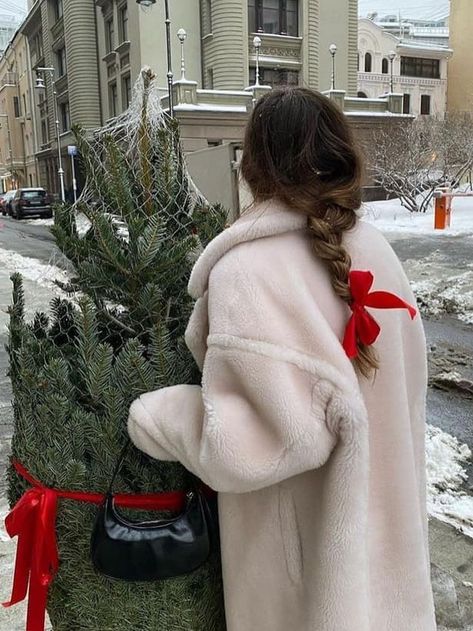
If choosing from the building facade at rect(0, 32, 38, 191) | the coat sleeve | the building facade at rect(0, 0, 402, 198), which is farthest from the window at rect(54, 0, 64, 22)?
the coat sleeve

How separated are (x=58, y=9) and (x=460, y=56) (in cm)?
3260

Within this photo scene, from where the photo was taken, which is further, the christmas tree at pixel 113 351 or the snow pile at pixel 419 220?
the snow pile at pixel 419 220

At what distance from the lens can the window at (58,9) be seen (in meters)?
44.9

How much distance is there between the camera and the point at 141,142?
73.2 inches

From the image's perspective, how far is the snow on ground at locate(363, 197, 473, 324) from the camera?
30.3ft

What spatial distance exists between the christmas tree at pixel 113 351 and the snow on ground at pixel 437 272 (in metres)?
2.44

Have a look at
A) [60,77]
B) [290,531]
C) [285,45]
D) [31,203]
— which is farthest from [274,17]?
[290,531]

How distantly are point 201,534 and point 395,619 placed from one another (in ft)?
1.73

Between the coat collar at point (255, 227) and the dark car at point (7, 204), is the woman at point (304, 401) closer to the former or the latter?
the coat collar at point (255, 227)

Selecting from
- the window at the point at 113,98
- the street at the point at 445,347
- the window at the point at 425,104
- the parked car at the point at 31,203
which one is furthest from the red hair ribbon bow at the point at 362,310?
the window at the point at 425,104

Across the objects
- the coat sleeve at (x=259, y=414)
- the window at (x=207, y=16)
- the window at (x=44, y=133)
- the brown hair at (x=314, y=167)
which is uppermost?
the window at (x=207, y=16)

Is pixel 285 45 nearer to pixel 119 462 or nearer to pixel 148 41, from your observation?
pixel 148 41

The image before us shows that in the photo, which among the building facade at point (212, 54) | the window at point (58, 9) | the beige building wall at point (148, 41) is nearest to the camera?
the building facade at point (212, 54)

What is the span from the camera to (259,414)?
4.07 feet
